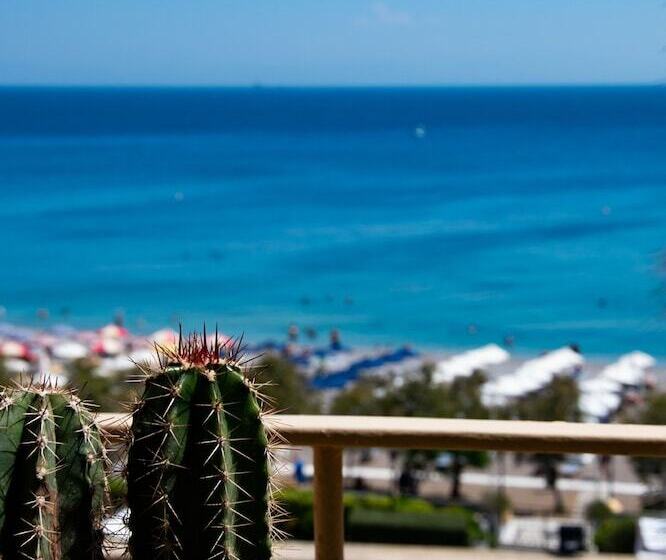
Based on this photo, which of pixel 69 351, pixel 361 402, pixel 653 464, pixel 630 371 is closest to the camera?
pixel 653 464

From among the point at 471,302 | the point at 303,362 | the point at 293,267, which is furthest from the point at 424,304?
the point at 303,362

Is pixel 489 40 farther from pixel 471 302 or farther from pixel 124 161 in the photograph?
pixel 471 302

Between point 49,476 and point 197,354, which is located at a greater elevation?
point 197,354

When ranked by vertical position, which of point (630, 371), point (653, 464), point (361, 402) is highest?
point (630, 371)

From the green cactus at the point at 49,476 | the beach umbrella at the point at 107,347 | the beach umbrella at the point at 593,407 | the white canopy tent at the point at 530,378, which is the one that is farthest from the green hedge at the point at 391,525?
the beach umbrella at the point at 107,347

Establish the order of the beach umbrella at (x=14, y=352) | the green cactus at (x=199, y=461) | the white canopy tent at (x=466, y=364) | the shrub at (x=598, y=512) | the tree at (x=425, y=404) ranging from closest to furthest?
the green cactus at (x=199, y=461) < the shrub at (x=598, y=512) < the tree at (x=425, y=404) < the white canopy tent at (x=466, y=364) < the beach umbrella at (x=14, y=352)

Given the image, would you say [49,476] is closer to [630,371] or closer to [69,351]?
[630,371]

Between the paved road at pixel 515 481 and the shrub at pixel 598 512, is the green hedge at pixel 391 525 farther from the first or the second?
the paved road at pixel 515 481

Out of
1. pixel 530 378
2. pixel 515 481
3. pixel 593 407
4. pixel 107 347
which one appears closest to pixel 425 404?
pixel 515 481
